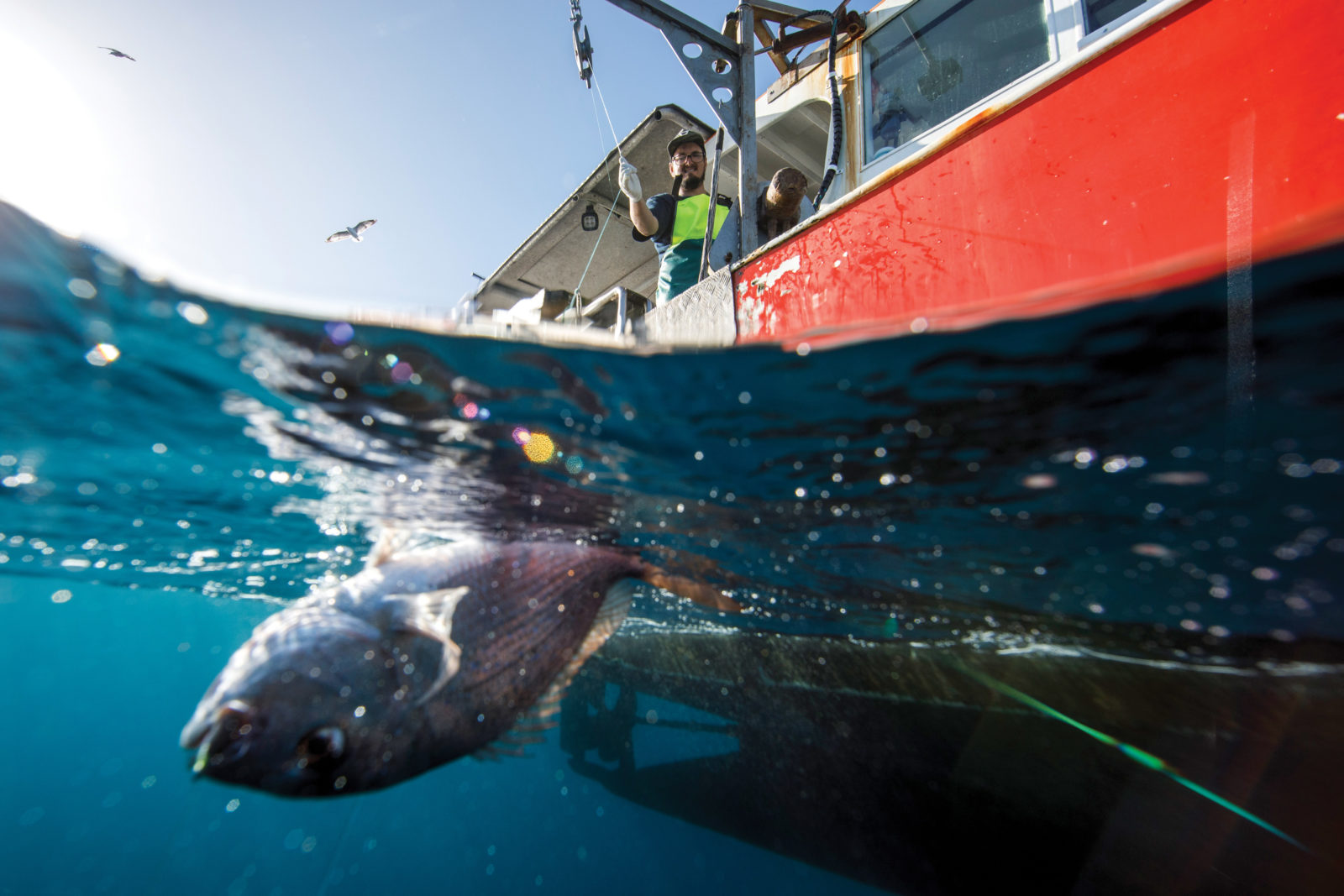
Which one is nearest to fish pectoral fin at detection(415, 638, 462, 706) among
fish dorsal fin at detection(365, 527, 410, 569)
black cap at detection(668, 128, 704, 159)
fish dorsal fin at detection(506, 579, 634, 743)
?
fish dorsal fin at detection(506, 579, 634, 743)

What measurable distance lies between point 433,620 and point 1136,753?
23.7ft

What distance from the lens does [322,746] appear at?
4.75ft

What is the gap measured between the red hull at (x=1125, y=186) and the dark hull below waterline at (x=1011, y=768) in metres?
5.48

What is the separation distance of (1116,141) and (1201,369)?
3.46ft

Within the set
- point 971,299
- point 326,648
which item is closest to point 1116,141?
point 971,299

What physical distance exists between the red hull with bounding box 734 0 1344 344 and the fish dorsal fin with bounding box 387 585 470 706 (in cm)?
148

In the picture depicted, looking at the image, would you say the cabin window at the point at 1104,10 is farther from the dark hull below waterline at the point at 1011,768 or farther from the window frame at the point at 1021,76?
the dark hull below waterline at the point at 1011,768

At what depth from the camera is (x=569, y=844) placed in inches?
776

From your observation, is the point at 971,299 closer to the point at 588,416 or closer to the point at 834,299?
the point at 834,299

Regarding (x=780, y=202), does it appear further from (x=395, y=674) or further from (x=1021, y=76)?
(x=395, y=674)

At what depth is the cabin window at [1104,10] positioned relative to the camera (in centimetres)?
423

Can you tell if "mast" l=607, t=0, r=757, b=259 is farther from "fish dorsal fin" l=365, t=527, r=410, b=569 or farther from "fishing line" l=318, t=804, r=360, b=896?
"fishing line" l=318, t=804, r=360, b=896

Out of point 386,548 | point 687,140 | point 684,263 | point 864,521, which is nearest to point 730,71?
point 687,140

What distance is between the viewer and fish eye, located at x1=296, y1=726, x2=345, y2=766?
1.44 metres
